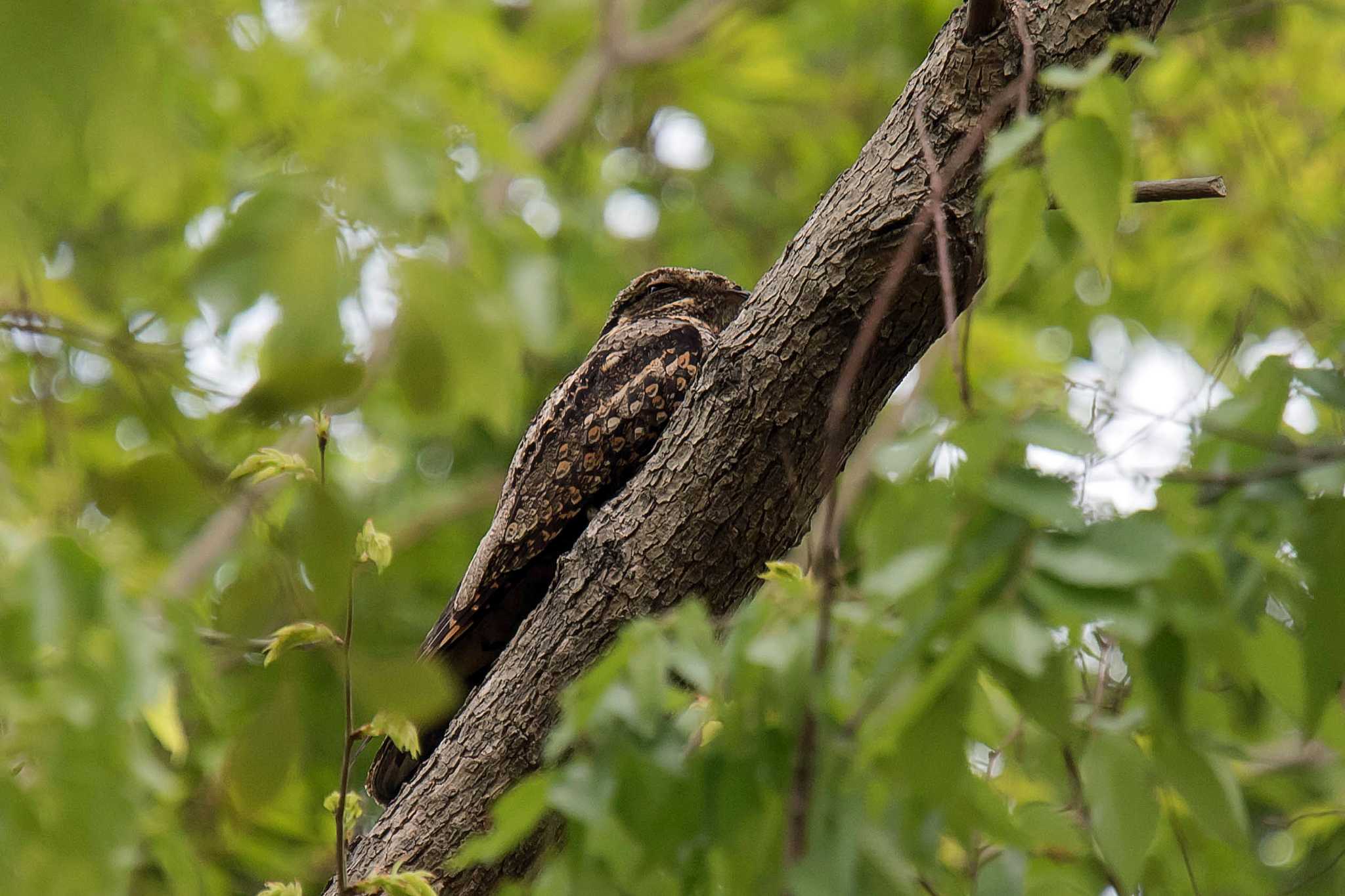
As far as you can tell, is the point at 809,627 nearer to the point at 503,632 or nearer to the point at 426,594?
the point at 503,632

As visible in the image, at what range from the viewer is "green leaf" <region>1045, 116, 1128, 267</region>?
5.32 feet

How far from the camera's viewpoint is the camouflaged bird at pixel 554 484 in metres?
3.04

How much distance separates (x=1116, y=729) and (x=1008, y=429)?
24.8 inches

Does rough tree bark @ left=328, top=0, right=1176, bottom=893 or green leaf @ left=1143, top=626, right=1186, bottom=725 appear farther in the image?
rough tree bark @ left=328, top=0, right=1176, bottom=893

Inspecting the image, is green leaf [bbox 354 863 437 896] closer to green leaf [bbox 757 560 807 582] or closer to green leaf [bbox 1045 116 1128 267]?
green leaf [bbox 757 560 807 582]

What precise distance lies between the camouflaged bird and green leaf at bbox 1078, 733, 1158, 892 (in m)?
1.48

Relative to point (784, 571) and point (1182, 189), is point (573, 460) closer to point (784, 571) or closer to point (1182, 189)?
point (784, 571)

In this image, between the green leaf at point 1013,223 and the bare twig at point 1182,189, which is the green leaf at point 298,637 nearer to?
the green leaf at point 1013,223

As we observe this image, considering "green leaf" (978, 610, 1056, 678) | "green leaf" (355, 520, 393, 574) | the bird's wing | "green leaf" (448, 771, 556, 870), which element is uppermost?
"green leaf" (355, 520, 393, 574)

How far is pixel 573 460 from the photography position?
10.0 ft

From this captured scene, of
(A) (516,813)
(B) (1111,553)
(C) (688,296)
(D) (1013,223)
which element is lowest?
(C) (688,296)

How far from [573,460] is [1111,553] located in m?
1.78

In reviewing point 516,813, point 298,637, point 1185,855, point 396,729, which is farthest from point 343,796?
point 1185,855

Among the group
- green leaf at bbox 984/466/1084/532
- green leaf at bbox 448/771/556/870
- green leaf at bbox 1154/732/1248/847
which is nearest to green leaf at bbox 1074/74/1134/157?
green leaf at bbox 984/466/1084/532
